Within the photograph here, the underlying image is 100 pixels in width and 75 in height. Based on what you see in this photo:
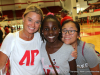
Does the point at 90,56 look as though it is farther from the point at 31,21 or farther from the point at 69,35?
the point at 31,21

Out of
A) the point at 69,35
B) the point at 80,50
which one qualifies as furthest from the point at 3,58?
the point at 80,50

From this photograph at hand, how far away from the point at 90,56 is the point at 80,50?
4.7 inches

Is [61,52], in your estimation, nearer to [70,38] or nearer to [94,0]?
[70,38]

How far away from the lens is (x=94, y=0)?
3.64ft

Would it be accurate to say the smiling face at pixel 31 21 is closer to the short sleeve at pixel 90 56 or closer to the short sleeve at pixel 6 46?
the short sleeve at pixel 6 46

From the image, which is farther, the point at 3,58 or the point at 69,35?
the point at 69,35

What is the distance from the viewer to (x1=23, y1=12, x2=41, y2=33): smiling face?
892 millimetres

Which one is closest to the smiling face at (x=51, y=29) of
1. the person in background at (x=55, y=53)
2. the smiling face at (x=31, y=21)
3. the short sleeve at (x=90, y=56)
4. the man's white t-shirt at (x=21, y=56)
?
the person in background at (x=55, y=53)

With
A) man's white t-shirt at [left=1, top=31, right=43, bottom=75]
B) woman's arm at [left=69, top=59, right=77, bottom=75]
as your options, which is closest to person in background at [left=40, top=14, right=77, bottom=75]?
woman's arm at [left=69, top=59, right=77, bottom=75]

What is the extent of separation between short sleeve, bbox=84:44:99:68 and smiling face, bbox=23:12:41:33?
0.61 meters

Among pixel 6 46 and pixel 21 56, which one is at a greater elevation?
pixel 6 46

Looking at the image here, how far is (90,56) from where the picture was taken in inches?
35.4

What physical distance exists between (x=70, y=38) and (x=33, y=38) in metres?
0.44

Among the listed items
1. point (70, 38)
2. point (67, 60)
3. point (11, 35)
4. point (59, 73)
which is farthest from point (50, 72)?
point (11, 35)
